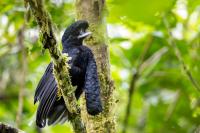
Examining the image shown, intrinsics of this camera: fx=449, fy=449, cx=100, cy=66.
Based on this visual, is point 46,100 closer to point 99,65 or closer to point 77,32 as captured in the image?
point 99,65

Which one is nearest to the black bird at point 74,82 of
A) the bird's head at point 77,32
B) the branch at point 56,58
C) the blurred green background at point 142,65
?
the bird's head at point 77,32

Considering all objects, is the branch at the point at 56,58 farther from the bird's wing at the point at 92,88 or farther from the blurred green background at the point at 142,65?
the blurred green background at the point at 142,65

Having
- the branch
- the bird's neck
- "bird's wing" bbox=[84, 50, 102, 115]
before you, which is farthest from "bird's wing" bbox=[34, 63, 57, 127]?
the branch

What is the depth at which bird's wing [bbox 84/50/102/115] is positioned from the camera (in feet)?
6.44

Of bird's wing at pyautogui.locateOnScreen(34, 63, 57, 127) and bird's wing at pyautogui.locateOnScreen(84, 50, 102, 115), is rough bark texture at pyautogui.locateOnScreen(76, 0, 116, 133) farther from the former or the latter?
bird's wing at pyautogui.locateOnScreen(34, 63, 57, 127)

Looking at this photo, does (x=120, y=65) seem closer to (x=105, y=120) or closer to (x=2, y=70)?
(x=2, y=70)

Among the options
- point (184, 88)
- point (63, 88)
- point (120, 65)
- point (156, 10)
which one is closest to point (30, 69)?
point (120, 65)

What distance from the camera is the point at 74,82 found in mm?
2273

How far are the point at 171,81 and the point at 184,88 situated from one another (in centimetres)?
33

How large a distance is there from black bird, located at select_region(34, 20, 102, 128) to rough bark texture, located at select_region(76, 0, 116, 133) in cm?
8

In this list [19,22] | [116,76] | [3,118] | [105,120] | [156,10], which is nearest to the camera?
[156,10]

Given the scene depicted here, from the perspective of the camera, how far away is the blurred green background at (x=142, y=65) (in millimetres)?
3512

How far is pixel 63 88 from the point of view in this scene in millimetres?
1595

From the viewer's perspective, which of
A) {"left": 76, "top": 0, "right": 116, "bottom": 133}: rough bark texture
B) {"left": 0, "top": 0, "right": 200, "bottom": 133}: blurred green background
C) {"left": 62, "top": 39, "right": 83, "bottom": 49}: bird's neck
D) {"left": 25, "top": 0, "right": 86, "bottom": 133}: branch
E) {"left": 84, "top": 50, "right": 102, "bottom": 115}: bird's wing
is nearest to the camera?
{"left": 25, "top": 0, "right": 86, "bottom": 133}: branch
